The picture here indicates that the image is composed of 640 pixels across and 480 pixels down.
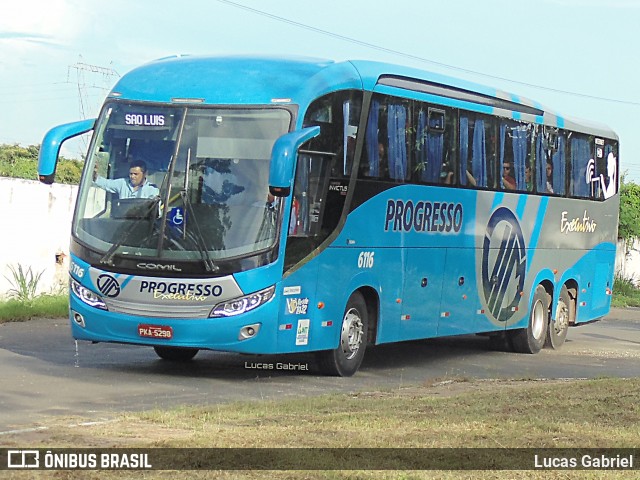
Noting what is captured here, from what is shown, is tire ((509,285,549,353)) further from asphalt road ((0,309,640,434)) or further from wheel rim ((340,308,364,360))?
wheel rim ((340,308,364,360))

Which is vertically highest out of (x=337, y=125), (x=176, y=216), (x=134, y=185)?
(x=337, y=125)

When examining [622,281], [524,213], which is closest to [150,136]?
[524,213]

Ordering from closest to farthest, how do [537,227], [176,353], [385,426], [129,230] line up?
[385,426] → [129,230] → [176,353] → [537,227]

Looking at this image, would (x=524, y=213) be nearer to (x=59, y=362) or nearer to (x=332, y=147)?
(x=332, y=147)

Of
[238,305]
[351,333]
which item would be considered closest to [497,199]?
[351,333]

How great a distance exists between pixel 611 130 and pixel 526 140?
179 inches

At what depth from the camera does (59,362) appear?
16500mm

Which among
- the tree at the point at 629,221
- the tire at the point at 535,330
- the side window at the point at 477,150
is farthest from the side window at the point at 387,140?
the tree at the point at 629,221

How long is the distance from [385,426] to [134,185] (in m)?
5.65

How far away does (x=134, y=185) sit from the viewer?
15125mm

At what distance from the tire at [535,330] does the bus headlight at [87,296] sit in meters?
8.88

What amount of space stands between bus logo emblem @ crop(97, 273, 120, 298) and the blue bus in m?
0.02

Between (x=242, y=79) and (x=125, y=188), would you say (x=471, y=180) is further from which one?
(x=125, y=188)

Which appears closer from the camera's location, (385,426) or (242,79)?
(385,426)
